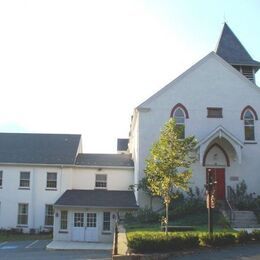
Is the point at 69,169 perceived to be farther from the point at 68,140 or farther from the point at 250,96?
the point at 250,96

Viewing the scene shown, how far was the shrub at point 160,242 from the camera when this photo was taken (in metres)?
17.4

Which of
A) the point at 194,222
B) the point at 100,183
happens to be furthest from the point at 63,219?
the point at 194,222

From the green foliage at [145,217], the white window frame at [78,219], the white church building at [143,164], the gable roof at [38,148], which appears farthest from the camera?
the gable roof at [38,148]

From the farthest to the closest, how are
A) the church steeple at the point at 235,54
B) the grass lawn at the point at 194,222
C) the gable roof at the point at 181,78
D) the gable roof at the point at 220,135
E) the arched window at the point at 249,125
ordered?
1. the church steeple at the point at 235,54
2. the arched window at the point at 249,125
3. the gable roof at the point at 181,78
4. the gable roof at the point at 220,135
5. the grass lawn at the point at 194,222

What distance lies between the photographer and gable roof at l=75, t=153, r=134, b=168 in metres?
38.7

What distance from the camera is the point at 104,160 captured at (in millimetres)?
39938

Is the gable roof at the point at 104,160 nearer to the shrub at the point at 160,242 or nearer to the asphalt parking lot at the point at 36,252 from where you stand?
the asphalt parking lot at the point at 36,252

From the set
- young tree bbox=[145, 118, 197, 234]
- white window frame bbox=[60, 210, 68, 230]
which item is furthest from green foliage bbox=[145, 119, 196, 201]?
white window frame bbox=[60, 210, 68, 230]

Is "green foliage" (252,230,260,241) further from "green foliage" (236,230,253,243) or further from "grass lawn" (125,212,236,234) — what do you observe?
"grass lawn" (125,212,236,234)

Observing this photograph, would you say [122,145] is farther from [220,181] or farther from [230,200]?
[230,200]

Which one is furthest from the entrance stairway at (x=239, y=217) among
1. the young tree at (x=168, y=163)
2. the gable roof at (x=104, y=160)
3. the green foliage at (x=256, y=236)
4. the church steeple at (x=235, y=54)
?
the church steeple at (x=235, y=54)

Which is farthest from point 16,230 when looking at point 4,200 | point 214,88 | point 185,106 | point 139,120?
point 214,88

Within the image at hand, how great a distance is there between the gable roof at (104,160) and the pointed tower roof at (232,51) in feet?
39.9

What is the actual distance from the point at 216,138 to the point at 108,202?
9.60 meters
